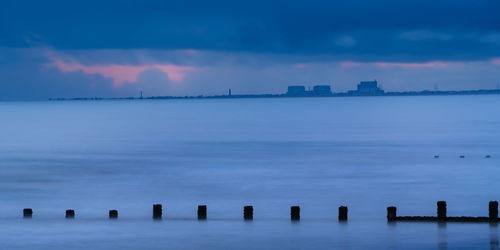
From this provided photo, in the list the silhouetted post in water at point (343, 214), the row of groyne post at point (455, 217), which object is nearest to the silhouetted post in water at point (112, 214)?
the silhouetted post in water at point (343, 214)

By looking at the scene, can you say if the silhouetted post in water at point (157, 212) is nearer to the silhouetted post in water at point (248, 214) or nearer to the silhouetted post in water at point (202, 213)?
the silhouetted post in water at point (202, 213)

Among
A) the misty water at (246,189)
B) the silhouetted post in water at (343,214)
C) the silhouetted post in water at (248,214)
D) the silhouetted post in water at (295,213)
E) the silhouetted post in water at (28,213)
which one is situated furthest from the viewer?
the silhouetted post in water at (28,213)

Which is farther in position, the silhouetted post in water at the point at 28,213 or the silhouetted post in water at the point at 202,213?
the silhouetted post in water at the point at 28,213

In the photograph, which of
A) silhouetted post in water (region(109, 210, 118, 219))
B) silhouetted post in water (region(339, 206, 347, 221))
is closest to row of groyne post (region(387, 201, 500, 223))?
silhouetted post in water (region(339, 206, 347, 221))

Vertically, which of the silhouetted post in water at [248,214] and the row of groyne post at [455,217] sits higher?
the row of groyne post at [455,217]

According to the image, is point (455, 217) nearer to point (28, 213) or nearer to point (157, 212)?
point (157, 212)

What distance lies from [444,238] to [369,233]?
7.59 ft

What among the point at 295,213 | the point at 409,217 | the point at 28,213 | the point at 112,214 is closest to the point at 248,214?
the point at 295,213

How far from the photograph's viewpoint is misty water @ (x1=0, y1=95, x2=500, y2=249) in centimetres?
2227

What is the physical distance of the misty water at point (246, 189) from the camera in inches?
877

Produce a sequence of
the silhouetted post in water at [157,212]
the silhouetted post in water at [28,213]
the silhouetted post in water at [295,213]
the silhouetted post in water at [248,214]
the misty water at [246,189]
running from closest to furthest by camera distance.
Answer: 1. the misty water at [246,189]
2. the silhouetted post in water at [295,213]
3. the silhouetted post in water at [157,212]
4. the silhouetted post in water at [248,214]
5. the silhouetted post in water at [28,213]

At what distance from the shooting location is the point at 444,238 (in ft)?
69.8

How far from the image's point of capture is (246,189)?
139 feet

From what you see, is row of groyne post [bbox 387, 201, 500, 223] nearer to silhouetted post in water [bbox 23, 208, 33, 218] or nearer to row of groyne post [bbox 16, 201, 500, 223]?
row of groyne post [bbox 16, 201, 500, 223]
